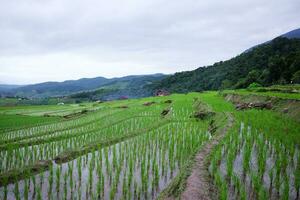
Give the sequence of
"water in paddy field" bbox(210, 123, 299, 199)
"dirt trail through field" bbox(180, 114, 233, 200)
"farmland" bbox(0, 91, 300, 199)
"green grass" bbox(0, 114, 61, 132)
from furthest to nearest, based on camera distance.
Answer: "green grass" bbox(0, 114, 61, 132) < "farmland" bbox(0, 91, 300, 199) < "water in paddy field" bbox(210, 123, 299, 199) < "dirt trail through field" bbox(180, 114, 233, 200)

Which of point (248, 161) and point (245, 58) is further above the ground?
point (245, 58)

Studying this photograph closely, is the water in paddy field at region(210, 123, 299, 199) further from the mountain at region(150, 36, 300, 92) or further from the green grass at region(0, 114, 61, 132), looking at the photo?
the mountain at region(150, 36, 300, 92)

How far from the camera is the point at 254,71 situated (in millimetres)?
44781

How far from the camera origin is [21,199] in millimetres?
5035

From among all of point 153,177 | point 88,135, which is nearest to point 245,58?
point 88,135

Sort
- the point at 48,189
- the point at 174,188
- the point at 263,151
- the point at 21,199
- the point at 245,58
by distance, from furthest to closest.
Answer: the point at 245,58
the point at 263,151
the point at 48,189
the point at 21,199
the point at 174,188

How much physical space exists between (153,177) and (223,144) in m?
2.94

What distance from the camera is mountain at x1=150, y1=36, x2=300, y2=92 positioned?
39013 mm

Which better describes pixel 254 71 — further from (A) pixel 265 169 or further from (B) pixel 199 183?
(B) pixel 199 183

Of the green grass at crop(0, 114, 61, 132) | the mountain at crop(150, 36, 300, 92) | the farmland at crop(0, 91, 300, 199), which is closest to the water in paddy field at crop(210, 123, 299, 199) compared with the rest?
the farmland at crop(0, 91, 300, 199)

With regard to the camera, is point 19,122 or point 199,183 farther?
point 19,122

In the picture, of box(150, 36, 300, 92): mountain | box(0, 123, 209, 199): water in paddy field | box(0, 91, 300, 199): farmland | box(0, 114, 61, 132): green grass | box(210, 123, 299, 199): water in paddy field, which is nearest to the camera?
box(210, 123, 299, 199): water in paddy field

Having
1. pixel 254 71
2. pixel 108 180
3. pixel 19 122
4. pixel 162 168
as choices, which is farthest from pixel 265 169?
pixel 254 71

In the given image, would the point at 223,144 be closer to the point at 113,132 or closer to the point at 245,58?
the point at 113,132
